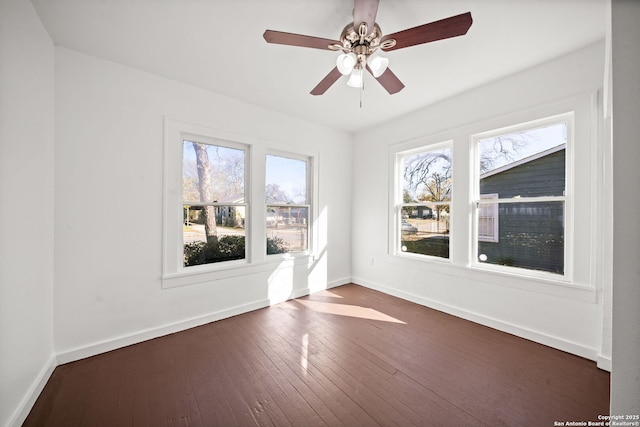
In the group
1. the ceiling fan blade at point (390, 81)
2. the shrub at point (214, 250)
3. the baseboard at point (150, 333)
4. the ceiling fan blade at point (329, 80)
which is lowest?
the baseboard at point (150, 333)

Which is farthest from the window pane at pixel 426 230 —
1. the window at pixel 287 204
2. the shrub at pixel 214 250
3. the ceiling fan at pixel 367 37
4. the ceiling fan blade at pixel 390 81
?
the shrub at pixel 214 250

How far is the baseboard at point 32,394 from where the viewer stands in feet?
5.13

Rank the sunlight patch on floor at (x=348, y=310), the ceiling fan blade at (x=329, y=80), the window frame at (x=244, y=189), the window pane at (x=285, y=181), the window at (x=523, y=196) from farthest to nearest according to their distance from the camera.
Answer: the window pane at (x=285, y=181)
the sunlight patch on floor at (x=348, y=310)
the window frame at (x=244, y=189)
the window at (x=523, y=196)
the ceiling fan blade at (x=329, y=80)

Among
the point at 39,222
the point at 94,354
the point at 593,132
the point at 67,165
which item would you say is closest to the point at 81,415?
the point at 94,354

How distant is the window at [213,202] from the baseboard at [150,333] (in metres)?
0.63

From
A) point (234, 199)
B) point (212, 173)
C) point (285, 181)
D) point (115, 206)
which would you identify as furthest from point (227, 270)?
point (285, 181)

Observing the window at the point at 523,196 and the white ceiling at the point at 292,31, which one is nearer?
the white ceiling at the point at 292,31

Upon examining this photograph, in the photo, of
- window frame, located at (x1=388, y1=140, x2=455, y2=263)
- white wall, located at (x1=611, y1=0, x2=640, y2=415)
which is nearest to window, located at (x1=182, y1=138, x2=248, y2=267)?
window frame, located at (x1=388, y1=140, x2=455, y2=263)

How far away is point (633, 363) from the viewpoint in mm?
741

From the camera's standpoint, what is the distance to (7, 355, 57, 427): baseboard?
1.56 m

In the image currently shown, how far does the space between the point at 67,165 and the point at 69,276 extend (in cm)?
96

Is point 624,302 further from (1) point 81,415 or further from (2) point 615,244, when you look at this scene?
(1) point 81,415

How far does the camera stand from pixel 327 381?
1972 millimetres

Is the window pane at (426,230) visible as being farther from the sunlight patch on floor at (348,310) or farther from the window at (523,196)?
the sunlight patch on floor at (348,310)
